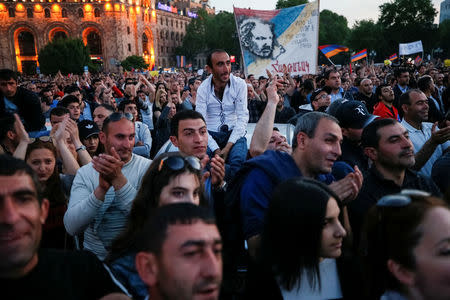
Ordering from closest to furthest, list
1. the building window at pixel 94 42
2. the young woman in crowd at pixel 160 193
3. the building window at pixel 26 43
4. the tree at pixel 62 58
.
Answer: the young woman in crowd at pixel 160 193 → the tree at pixel 62 58 → the building window at pixel 26 43 → the building window at pixel 94 42

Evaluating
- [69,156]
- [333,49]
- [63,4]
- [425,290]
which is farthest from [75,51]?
[425,290]

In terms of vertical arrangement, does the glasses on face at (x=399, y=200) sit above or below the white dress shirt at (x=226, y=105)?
below

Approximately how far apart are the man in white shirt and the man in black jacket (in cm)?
266

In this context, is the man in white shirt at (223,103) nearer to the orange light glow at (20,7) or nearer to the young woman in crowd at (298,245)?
the young woman in crowd at (298,245)

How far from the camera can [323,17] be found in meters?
76.4

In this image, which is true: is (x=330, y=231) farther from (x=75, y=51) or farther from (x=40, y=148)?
(x=75, y=51)

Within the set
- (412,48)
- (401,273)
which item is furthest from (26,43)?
(401,273)

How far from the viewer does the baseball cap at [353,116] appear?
3840 mm

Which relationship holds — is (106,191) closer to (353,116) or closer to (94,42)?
(353,116)

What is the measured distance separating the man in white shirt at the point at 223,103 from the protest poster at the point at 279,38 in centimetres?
280

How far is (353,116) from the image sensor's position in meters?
3.86

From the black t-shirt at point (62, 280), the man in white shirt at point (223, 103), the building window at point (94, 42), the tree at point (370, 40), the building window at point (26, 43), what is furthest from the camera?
the building window at point (94, 42)

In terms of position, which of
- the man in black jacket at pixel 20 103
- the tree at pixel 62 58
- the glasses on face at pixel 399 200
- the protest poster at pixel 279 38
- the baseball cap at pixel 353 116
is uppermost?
the tree at pixel 62 58

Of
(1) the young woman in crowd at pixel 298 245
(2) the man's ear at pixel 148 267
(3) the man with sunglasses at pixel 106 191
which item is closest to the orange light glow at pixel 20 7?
(3) the man with sunglasses at pixel 106 191
